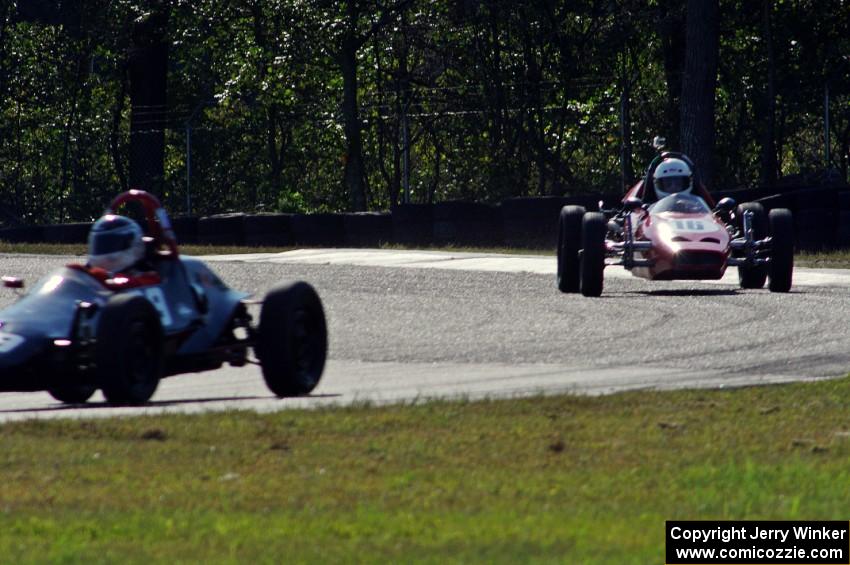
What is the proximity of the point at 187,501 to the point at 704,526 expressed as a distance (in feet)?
6.85

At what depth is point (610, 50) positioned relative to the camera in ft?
95.1

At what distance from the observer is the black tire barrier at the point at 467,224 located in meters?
25.8

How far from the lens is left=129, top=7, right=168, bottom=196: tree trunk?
31.4m

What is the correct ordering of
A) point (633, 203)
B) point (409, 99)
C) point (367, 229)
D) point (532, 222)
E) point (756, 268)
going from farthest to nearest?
1. point (409, 99)
2. point (367, 229)
3. point (532, 222)
4. point (633, 203)
5. point (756, 268)

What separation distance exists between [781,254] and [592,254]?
6.38ft

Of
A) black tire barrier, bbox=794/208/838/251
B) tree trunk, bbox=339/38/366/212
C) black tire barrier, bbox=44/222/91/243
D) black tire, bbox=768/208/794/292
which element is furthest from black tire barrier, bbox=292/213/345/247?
black tire, bbox=768/208/794/292

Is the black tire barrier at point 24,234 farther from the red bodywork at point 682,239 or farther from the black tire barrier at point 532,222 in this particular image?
the red bodywork at point 682,239

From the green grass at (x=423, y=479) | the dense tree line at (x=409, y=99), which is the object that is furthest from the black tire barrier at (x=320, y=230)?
the green grass at (x=423, y=479)

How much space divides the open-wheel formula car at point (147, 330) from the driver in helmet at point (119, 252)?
Result: 0.03 metres

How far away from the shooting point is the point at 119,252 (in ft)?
35.7

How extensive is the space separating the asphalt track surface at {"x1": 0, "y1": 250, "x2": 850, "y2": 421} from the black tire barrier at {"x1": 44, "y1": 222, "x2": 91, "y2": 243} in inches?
210

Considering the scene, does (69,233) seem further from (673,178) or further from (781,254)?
(781,254)

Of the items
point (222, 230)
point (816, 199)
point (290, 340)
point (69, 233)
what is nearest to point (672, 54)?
point (816, 199)

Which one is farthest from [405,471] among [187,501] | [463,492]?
[187,501]
